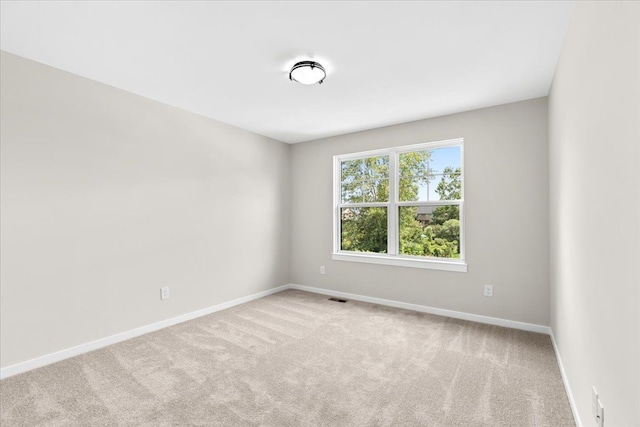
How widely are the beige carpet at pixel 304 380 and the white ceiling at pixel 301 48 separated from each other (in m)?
2.47

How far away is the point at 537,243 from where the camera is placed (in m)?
3.18

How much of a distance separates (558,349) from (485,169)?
1900 mm

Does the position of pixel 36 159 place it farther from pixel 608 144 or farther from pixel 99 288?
pixel 608 144

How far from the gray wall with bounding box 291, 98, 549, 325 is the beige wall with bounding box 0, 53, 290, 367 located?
84.3 inches

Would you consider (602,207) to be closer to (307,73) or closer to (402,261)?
(307,73)

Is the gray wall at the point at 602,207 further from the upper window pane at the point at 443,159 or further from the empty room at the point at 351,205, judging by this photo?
the upper window pane at the point at 443,159

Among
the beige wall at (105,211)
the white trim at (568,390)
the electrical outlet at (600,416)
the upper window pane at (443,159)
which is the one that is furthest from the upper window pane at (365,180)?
the electrical outlet at (600,416)

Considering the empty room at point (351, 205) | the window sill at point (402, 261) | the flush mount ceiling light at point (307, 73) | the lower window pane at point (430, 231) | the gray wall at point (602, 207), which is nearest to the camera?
the gray wall at point (602, 207)

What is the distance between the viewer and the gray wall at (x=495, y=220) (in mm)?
3184

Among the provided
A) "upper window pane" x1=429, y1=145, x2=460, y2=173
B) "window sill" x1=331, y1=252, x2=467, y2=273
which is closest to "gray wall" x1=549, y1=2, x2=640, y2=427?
"window sill" x1=331, y1=252, x2=467, y2=273

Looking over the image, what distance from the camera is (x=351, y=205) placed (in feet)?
15.2

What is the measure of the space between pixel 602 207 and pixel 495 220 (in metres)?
2.26

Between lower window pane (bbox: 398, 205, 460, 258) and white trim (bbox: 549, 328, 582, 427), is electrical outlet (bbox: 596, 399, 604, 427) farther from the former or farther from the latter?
lower window pane (bbox: 398, 205, 460, 258)

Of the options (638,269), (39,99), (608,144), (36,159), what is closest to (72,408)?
(36,159)
